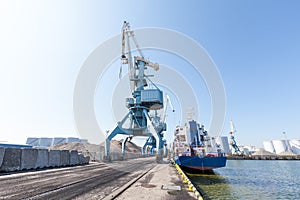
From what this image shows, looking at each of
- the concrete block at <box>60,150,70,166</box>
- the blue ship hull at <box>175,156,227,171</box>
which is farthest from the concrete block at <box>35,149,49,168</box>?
the blue ship hull at <box>175,156,227,171</box>

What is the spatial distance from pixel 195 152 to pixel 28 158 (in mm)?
21078

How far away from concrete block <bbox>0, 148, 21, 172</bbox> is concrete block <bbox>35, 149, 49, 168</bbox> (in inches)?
83.2

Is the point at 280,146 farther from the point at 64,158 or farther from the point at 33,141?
the point at 33,141

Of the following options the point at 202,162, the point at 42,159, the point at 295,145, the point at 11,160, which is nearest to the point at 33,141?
the point at 42,159

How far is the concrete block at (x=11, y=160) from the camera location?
14.3 meters

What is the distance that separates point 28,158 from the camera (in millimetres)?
16484

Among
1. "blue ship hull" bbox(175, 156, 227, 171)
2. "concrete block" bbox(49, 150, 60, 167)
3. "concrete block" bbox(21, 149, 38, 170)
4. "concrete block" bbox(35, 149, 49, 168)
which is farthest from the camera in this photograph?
"blue ship hull" bbox(175, 156, 227, 171)

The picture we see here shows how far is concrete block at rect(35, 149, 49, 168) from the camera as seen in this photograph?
57.4ft

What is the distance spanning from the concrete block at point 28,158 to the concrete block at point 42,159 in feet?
1.26

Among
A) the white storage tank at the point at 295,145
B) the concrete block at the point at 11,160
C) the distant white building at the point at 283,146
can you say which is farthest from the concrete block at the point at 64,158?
the white storage tank at the point at 295,145

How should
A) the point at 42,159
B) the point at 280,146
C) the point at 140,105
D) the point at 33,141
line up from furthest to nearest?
1. the point at 280,146
2. the point at 33,141
3. the point at 140,105
4. the point at 42,159

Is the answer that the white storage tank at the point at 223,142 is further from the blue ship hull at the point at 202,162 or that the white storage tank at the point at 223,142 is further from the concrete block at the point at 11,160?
the concrete block at the point at 11,160

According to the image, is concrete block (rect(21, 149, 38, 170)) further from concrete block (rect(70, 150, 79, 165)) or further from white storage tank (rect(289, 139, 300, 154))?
white storage tank (rect(289, 139, 300, 154))

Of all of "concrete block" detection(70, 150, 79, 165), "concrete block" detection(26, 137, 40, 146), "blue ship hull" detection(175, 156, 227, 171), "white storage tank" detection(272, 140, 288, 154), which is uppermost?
"concrete block" detection(26, 137, 40, 146)
